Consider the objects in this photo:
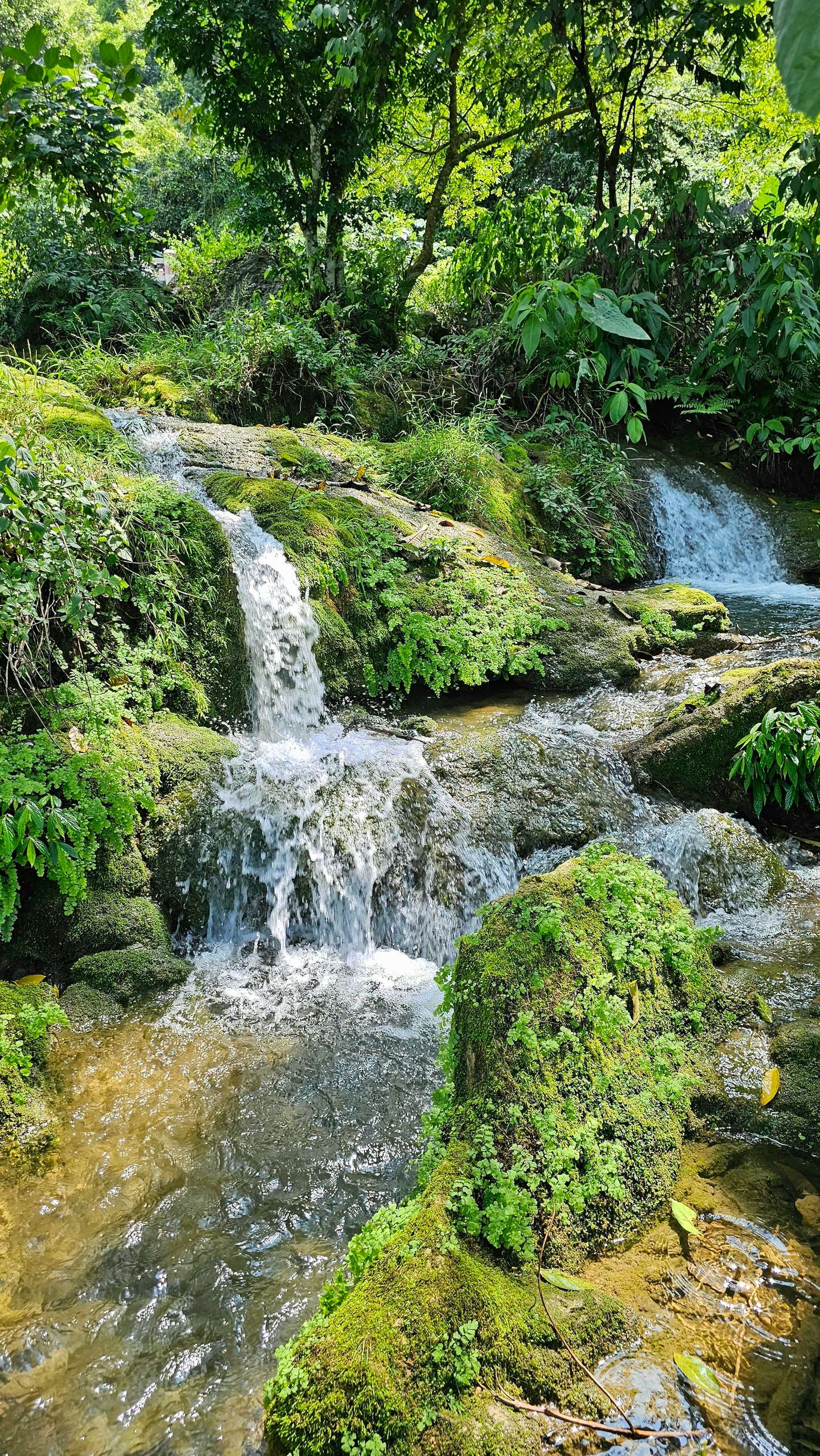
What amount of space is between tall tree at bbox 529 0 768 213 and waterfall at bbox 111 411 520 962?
4333 mm

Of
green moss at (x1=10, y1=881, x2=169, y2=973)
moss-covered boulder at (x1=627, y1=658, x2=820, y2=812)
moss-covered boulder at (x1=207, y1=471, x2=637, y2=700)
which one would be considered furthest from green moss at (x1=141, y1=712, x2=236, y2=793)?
moss-covered boulder at (x1=627, y1=658, x2=820, y2=812)

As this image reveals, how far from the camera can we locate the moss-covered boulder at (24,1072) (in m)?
3.47

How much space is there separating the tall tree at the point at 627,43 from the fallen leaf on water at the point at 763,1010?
16.4ft

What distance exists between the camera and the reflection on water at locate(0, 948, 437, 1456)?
2.57 meters

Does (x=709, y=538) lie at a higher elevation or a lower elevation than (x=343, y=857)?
higher

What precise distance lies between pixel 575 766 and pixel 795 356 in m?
7.46

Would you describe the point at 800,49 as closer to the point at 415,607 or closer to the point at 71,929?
the point at 71,929

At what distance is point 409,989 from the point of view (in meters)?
4.71

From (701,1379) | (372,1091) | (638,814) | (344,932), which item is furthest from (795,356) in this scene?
(701,1379)

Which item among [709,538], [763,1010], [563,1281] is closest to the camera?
[563,1281]

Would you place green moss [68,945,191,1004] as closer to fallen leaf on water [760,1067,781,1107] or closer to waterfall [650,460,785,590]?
fallen leaf on water [760,1067,781,1107]

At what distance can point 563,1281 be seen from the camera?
228 centimetres

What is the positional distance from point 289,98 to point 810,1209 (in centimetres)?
1153

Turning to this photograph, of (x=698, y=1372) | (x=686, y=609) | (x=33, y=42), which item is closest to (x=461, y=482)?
(x=686, y=609)
